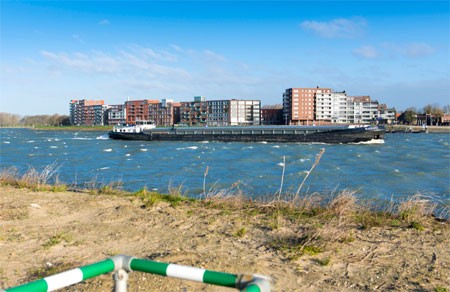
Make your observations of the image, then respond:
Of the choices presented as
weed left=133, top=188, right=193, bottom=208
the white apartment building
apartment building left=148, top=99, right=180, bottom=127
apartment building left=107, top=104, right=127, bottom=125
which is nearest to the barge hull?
weed left=133, top=188, right=193, bottom=208

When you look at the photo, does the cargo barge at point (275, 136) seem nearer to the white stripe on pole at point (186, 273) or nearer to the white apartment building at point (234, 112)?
the white stripe on pole at point (186, 273)

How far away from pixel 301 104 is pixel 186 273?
15644 centimetres

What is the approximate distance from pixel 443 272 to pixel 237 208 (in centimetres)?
482

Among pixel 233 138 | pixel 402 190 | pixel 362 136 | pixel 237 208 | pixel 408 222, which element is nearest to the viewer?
pixel 408 222

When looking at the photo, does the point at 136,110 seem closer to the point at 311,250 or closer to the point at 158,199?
the point at 158,199

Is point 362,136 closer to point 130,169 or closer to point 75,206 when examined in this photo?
point 130,169

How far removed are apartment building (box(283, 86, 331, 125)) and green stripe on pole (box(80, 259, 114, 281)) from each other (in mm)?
154255

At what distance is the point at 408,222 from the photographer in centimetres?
823

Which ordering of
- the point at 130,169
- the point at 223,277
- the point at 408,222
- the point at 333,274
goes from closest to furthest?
the point at 223,277, the point at 333,274, the point at 408,222, the point at 130,169

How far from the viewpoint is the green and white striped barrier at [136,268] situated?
2.34 metres

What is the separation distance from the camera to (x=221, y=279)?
8.02ft

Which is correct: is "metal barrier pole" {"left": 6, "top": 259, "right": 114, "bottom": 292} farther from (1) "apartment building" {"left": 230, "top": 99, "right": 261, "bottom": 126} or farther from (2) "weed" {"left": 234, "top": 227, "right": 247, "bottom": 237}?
(1) "apartment building" {"left": 230, "top": 99, "right": 261, "bottom": 126}

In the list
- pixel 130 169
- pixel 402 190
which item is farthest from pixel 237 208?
pixel 130 169

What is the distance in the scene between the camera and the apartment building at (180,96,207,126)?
175875 millimetres
